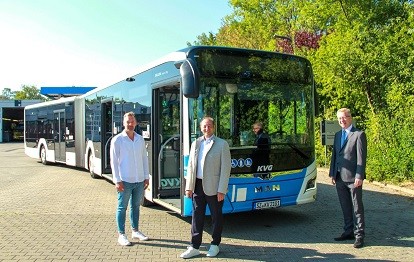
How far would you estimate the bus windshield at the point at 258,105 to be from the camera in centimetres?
665

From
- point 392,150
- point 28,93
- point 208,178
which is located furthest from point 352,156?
point 28,93

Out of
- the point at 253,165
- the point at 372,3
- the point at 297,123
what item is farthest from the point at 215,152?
the point at 372,3

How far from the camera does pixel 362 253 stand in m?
5.84

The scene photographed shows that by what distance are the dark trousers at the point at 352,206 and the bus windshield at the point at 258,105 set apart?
3.42 ft

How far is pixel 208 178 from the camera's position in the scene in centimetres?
559

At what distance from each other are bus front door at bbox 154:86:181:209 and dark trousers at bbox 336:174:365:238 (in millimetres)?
2969

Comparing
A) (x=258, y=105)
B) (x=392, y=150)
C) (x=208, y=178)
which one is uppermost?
(x=258, y=105)

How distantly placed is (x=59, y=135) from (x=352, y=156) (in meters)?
14.3

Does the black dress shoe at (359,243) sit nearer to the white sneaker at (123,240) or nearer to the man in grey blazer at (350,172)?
the man in grey blazer at (350,172)

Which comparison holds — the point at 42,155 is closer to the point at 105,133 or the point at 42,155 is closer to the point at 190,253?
the point at 105,133

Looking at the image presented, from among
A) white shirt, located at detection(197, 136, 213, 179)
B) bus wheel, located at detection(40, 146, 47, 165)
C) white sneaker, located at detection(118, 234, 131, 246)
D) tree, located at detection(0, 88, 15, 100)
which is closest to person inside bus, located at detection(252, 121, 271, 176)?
white shirt, located at detection(197, 136, 213, 179)

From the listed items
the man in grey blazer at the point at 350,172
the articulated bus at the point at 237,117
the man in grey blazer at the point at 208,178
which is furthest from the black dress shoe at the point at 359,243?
the man in grey blazer at the point at 208,178

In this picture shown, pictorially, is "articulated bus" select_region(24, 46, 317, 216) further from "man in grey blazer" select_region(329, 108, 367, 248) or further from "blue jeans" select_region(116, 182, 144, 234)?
"man in grey blazer" select_region(329, 108, 367, 248)

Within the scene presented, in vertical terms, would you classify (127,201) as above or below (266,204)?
above
